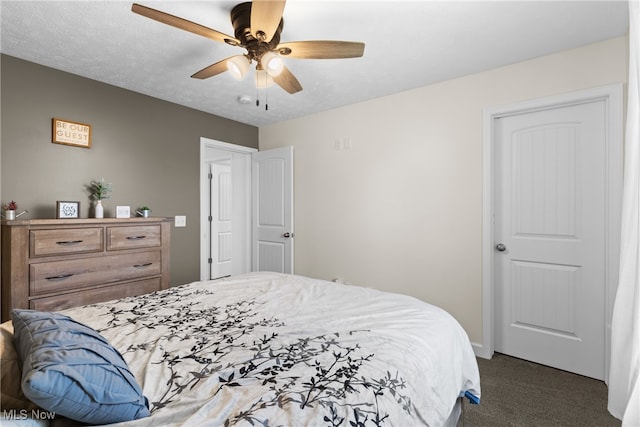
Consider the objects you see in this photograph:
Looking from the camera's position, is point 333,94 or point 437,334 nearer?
point 437,334

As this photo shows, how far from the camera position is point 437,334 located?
1417 millimetres

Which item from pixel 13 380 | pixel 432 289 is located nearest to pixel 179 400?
pixel 13 380

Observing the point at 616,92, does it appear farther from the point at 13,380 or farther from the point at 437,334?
the point at 13,380

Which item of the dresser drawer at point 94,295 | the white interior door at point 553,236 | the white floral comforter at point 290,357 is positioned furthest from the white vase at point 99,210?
the white interior door at point 553,236

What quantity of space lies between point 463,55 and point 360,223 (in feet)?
6.14

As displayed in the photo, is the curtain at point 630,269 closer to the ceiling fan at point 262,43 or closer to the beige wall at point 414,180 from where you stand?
the beige wall at point 414,180

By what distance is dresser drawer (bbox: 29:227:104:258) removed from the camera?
2.19 metres

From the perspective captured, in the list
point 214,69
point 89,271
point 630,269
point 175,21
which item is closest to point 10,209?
point 89,271

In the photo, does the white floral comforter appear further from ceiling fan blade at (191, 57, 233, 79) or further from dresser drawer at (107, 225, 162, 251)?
ceiling fan blade at (191, 57, 233, 79)

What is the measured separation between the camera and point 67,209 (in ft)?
8.43

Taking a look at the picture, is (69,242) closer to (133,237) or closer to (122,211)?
(133,237)

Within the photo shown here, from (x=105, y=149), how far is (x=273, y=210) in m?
2.01

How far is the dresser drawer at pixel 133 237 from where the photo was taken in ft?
8.55

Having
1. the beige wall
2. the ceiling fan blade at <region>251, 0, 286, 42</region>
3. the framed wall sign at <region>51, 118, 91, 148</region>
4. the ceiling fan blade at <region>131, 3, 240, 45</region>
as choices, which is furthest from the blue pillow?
the beige wall
